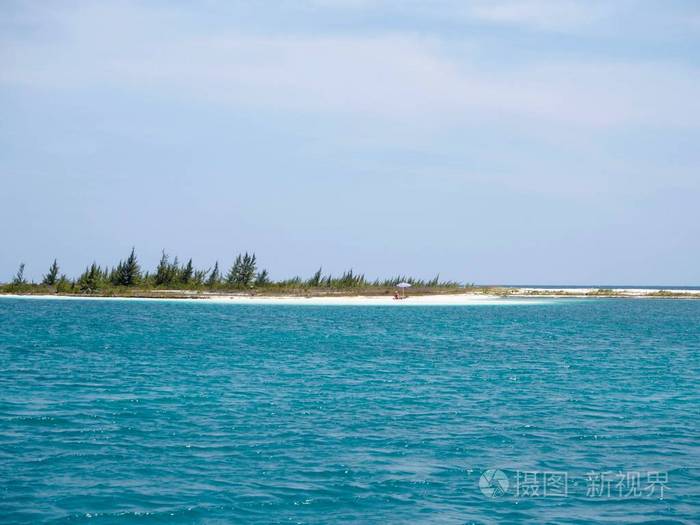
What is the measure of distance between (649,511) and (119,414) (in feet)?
52.0

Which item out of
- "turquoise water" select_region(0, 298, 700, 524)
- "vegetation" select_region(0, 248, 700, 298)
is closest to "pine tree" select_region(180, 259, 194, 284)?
"vegetation" select_region(0, 248, 700, 298)

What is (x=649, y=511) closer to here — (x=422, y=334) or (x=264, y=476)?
(x=264, y=476)

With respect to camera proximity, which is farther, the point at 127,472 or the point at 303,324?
Answer: the point at 303,324

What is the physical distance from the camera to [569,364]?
38.0 metres

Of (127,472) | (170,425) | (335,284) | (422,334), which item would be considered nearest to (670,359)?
(422,334)
